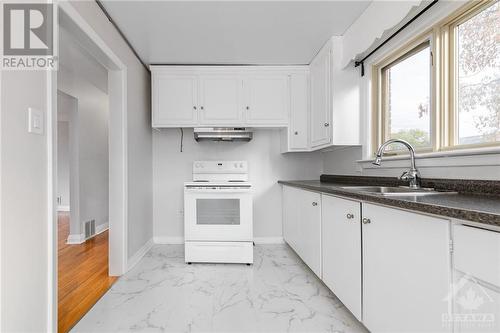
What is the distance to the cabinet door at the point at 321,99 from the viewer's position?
2.65 m

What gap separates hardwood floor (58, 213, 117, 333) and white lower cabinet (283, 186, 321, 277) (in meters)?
1.63

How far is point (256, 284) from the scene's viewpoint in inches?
88.4

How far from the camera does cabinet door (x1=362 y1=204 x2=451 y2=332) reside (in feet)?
3.12

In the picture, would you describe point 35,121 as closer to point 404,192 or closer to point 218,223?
point 218,223

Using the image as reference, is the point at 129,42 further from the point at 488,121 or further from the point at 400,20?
the point at 488,121

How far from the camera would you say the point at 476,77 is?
155 cm

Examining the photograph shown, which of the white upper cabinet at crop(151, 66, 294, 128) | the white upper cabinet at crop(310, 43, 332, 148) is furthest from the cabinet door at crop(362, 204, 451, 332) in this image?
the white upper cabinet at crop(151, 66, 294, 128)

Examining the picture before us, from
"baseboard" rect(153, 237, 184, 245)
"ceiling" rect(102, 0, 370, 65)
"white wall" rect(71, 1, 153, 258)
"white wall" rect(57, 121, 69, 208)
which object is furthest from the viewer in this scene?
"white wall" rect(57, 121, 69, 208)

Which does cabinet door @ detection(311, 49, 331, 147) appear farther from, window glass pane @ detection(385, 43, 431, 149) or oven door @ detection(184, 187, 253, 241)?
oven door @ detection(184, 187, 253, 241)

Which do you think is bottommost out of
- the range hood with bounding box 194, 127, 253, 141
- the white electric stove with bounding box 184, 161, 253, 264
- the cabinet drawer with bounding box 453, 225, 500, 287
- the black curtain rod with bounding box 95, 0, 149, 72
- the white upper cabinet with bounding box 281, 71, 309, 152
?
the white electric stove with bounding box 184, 161, 253, 264

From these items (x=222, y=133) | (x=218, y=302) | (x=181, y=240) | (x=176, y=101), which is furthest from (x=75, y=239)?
(x=218, y=302)

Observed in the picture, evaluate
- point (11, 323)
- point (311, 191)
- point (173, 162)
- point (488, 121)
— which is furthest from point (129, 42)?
point (488, 121)

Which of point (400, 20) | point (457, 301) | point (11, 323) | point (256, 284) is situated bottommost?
point (256, 284)

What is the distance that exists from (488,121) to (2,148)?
229 cm
